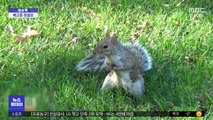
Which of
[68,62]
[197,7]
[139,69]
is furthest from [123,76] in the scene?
[197,7]

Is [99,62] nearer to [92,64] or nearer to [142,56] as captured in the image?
[92,64]

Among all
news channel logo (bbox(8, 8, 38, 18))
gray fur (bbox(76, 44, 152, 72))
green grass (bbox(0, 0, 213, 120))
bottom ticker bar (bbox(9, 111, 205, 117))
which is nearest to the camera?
bottom ticker bar (bbox(9, 111, 205, 117))

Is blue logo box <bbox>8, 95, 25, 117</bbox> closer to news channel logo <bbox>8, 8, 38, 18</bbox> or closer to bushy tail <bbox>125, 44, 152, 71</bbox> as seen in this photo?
bushy tail <bbox>125, 44, 152, 71</bbox>

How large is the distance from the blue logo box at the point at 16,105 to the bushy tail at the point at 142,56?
0.61 metres

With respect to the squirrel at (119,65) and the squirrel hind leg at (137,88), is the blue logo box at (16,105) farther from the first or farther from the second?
the squirrel hind leg at (137,88)

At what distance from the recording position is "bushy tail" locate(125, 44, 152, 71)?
8.72ft

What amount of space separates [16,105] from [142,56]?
71cm

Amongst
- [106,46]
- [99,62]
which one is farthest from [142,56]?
[106,46]

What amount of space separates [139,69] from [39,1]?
889 mm

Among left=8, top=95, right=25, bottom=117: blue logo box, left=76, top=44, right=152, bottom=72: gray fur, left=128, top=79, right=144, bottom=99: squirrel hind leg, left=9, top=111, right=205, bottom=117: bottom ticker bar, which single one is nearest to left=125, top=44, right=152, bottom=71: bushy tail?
left=76, top=44, right=152, bottom=72: gray fur

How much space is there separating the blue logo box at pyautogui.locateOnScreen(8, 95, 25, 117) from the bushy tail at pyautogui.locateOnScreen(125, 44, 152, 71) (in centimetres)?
61

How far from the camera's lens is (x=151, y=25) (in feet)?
9.91

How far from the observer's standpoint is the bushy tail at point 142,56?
8.72ft

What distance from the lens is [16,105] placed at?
2402mm
